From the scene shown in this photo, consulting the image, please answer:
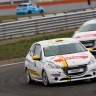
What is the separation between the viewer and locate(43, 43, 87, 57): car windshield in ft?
52.8

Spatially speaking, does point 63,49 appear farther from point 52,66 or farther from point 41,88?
point 41,88

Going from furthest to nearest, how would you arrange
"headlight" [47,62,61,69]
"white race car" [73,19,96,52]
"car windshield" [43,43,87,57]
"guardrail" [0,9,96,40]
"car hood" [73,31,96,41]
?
1. "guardrail" [0,9,96,40]
2. "car hood" [73,31,96,41]
3. "white race car" [73,19,96,52]
4. "car windshield" [43,43,87,57]
5. "headlight" [47,62,61,69]

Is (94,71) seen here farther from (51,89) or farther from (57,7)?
(57,7)

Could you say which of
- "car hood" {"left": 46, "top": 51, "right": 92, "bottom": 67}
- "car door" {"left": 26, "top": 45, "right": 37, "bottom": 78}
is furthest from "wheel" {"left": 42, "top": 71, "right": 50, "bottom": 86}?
"car door" {"left": 26, "top": 45, "right": 37, "bottom": 78}

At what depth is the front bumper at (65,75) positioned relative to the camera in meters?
14.9

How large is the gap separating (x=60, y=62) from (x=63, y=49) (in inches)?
45.9

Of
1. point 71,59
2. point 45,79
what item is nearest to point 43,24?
point 45,79

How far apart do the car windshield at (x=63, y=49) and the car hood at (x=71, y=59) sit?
0.39 m

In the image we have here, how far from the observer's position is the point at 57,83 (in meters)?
16.0

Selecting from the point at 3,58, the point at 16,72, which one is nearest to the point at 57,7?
the point at 3,58

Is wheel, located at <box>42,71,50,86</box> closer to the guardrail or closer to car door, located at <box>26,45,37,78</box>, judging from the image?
car door, located at <box>26,45,37,78</box>

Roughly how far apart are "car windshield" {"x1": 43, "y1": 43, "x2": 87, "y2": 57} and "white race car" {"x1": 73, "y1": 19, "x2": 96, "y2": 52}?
23.1 feet

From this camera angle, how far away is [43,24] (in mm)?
33438

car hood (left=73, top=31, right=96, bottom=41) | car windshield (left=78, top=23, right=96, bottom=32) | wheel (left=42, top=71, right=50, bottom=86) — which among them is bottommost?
car hood (left=73, top=31, right=96, bottom=41)
